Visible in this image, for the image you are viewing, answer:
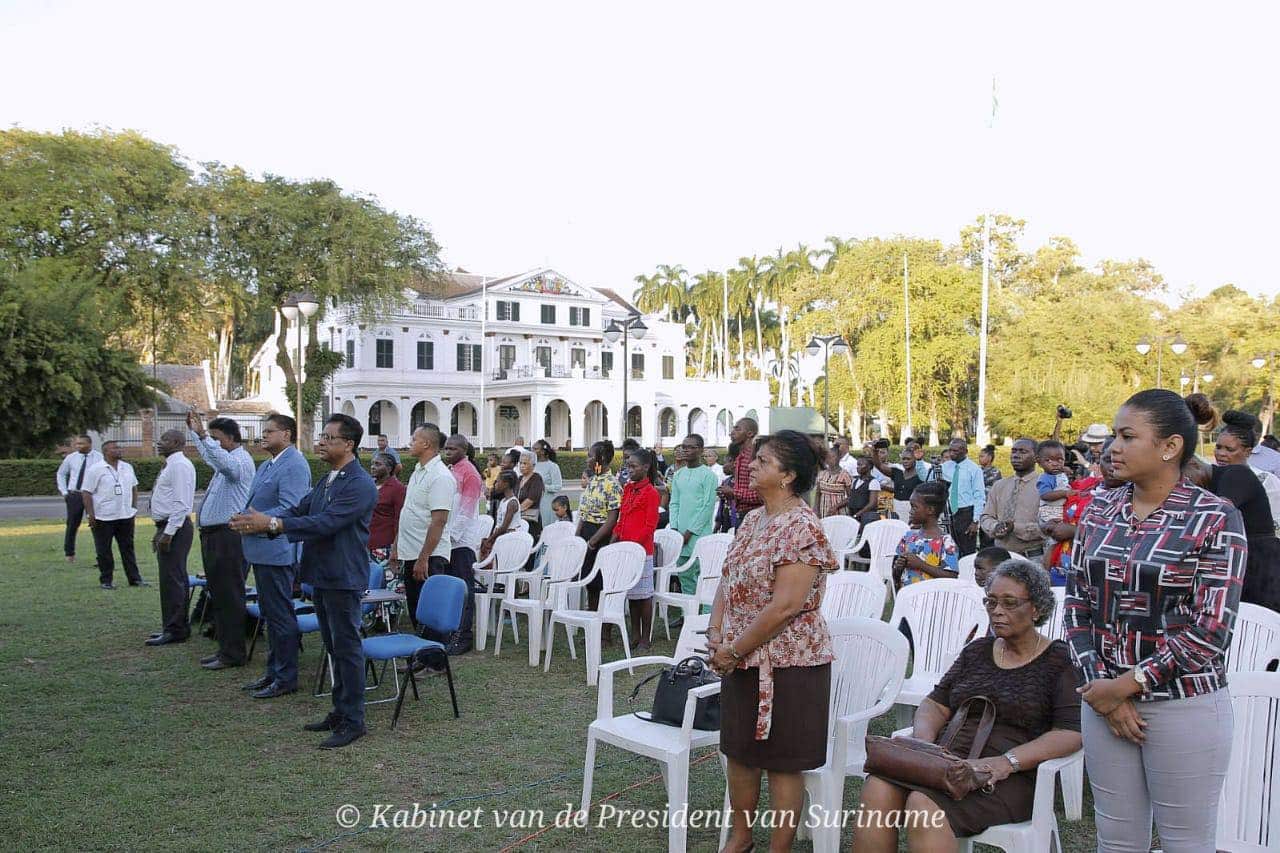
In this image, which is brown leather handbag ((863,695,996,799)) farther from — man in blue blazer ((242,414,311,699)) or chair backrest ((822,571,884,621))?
man in blue blazer ((242,414,311,699))

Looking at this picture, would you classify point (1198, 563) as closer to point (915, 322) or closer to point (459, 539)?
point (459, 539)

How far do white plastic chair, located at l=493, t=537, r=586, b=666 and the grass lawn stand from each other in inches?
10.0

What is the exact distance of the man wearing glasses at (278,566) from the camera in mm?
6773

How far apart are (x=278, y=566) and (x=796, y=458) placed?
441cm

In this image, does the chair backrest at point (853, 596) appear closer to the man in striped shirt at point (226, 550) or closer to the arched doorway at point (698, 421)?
the man in striped shirt at point (226, 550)

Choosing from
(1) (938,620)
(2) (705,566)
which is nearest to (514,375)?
(2) (705,566)

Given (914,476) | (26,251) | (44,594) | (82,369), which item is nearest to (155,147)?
(26,251)

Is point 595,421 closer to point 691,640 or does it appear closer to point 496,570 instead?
point 496,570

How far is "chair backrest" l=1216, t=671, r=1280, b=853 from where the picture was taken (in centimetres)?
323

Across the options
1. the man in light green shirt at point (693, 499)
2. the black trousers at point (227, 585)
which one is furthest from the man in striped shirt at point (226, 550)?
Answer: the man in light green shirt at point (693, 499)

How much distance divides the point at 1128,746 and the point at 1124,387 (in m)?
41.1

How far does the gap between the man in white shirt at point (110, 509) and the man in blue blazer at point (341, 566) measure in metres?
6.78

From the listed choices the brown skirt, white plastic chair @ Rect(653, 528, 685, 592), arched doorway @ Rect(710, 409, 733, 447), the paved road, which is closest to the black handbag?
the brown skirt

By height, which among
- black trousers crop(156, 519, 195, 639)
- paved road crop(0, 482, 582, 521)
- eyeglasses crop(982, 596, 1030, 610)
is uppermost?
eyeglasses crop(982, 596, 1030, 610)
